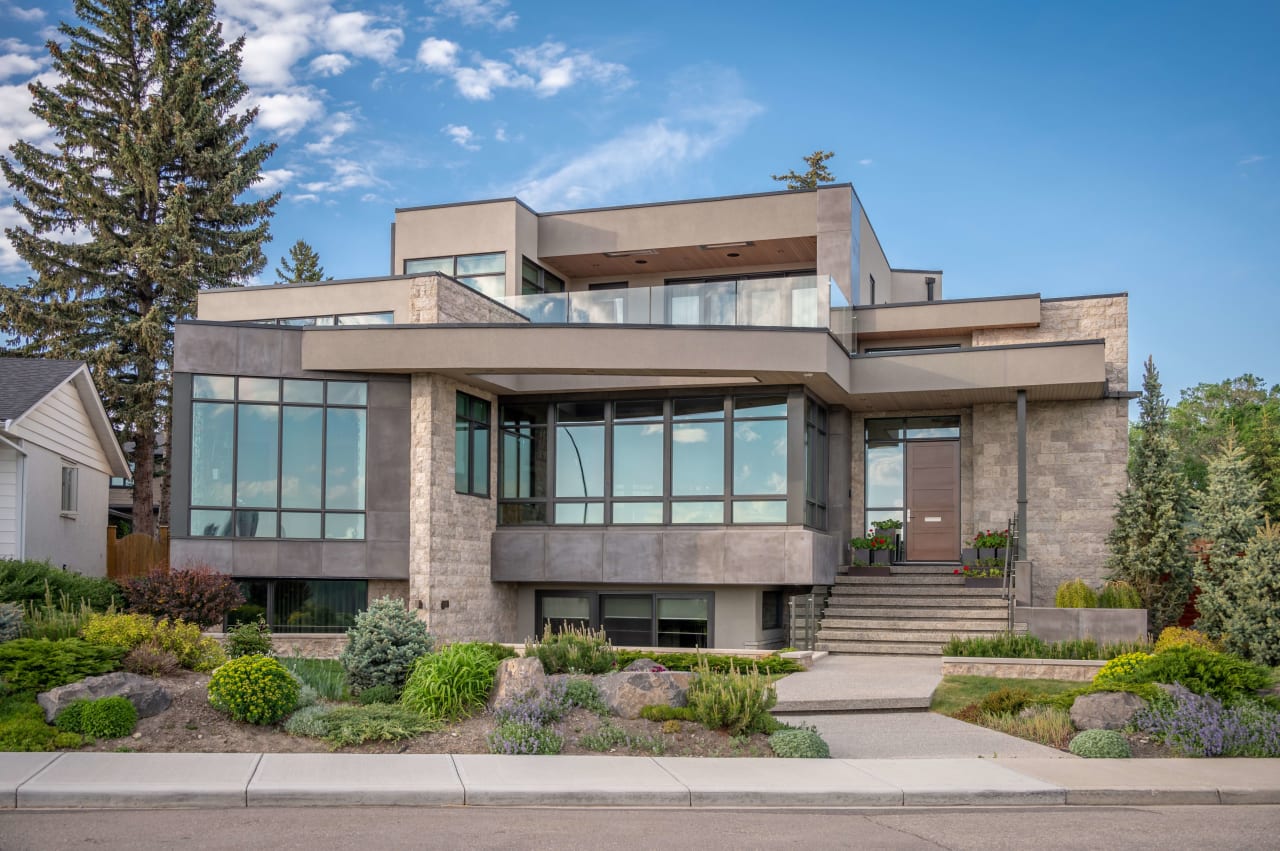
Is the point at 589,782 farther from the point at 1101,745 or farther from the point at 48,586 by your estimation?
the point at 48,586

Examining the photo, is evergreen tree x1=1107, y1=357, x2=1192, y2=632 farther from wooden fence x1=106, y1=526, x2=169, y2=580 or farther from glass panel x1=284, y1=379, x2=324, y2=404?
wooden fence x1=106, y1=526, x2=169, y2=580

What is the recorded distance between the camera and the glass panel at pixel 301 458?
2147 cm

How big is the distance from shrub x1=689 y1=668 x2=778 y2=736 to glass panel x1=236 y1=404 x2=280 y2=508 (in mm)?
11593

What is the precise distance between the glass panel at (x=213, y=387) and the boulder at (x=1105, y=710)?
15082 millimetres

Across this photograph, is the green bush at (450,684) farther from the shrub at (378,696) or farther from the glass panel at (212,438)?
the glass panel at (212,438)

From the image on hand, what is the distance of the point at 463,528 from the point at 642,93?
11037mm

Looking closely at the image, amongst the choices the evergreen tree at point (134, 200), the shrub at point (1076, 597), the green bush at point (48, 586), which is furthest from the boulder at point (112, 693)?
the evergreen tree at point (134, 200)

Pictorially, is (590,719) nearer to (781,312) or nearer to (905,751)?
(905,751)

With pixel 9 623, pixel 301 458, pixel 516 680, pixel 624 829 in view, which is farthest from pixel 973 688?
pixel 301 458

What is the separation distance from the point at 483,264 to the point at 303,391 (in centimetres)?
727

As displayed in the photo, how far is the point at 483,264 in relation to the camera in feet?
90.8

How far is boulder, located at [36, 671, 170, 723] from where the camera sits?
38.1 ft

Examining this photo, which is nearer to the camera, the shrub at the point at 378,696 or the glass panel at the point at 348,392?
the shrub at the point at 378,696

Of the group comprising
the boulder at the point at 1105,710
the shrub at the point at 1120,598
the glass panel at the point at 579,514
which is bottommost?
the boulder at the point at 1105,710
